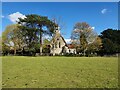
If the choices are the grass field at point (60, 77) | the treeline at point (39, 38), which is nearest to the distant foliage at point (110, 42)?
the treeline at point (39, 38)

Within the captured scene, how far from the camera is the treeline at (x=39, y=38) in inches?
2977

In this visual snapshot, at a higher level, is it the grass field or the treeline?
the treeline

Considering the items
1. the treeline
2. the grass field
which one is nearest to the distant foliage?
the treeline

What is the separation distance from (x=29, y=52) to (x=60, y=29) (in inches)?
625

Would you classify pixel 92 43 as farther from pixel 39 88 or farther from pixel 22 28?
pixel 39 88

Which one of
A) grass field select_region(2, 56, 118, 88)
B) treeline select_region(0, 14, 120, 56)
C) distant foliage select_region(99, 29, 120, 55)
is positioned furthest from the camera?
distant foliage select_region(99, 29, 120, 55)

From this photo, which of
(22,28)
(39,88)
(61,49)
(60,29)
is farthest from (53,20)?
(39,88)

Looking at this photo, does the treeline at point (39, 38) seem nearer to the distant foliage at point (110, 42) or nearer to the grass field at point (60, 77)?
the distant foliage at point (110, 42)

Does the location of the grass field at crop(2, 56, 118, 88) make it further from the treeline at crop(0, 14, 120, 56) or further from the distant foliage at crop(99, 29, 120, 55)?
the distant foliage at crop(99, 29, 120, 55)

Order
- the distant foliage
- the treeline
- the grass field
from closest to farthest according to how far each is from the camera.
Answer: the grass field < the treeline < the distant foliage

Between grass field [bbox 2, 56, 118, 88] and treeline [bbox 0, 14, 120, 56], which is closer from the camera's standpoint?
grass field [bbox 2, 56, 118, 88]

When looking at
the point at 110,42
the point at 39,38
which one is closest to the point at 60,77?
the point at 39,38

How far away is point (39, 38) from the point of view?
81562mm

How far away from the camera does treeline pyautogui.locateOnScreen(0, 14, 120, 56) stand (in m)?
75.6
